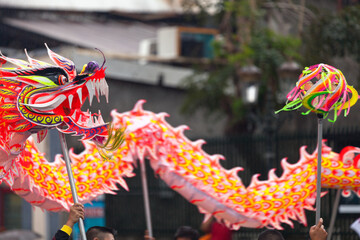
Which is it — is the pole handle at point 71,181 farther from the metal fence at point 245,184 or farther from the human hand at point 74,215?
the metal fence at point 245,184

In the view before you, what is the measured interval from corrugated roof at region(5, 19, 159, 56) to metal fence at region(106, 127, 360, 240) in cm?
580

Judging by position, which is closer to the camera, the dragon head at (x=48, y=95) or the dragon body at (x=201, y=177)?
the dragon head at (x=48, y=95)

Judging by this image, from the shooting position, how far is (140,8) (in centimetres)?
2359

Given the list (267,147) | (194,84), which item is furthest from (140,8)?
(267,147)

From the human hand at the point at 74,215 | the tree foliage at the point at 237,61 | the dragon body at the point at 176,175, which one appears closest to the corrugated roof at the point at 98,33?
the tree foliage at the point at 237,61

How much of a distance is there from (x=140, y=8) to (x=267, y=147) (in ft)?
42.9

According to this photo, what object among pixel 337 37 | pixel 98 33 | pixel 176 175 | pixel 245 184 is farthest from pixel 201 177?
pixel 98 33

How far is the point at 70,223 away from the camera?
512cm

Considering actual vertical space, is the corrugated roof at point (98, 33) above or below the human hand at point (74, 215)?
above

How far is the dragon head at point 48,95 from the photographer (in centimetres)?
532

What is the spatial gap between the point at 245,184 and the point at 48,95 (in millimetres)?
6943

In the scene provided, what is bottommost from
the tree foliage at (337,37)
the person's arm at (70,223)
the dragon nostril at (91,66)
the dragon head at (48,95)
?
the person's arm at (70,223)

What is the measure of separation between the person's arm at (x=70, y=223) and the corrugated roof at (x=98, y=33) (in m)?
13.4

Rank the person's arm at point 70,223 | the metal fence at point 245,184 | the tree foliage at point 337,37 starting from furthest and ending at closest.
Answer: the tree foliage at point 337,37, the metal fence at point 245,184, the person's arm at point 70,223
